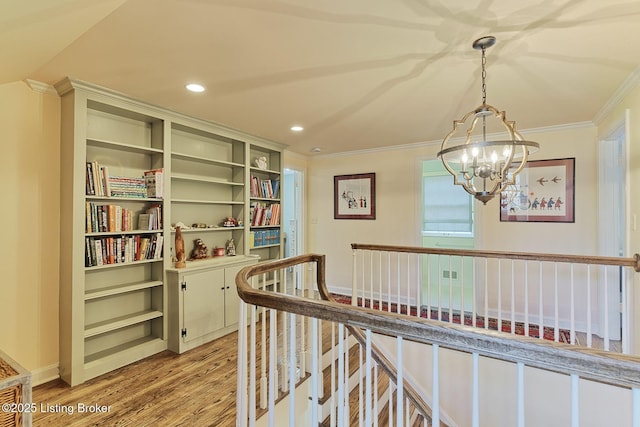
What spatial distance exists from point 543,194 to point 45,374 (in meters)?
5.12

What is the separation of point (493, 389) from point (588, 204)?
2.33 metres

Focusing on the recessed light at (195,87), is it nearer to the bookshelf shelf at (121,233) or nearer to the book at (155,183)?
the book at (155,183)

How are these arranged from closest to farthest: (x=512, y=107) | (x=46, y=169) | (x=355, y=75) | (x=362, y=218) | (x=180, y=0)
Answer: (x=180, y=0) < (x=355, y=75) < (x=46, y=169) < (x=512, y=107) < (x=362, y=218)

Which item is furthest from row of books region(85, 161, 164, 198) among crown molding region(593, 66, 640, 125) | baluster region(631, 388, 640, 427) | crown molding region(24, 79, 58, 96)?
crown molding region(593, 66, 640, 125)

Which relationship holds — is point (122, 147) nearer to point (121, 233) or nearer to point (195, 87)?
point (121, 233)

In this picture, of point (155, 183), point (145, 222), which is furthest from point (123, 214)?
point (155, 183)

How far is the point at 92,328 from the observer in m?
2.59

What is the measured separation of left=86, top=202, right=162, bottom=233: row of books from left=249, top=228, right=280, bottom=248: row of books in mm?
1253

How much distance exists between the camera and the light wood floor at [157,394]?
1997 millimetres

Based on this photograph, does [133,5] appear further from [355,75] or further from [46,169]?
[46,169]

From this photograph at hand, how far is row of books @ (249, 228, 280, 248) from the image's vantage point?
4036mm

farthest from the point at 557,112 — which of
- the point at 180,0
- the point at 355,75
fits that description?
the point at 180,0

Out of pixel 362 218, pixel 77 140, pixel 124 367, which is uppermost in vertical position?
pixel 77 140

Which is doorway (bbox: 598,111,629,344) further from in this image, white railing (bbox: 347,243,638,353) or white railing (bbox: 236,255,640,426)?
white railing (bbox: 236,255,640,426)
